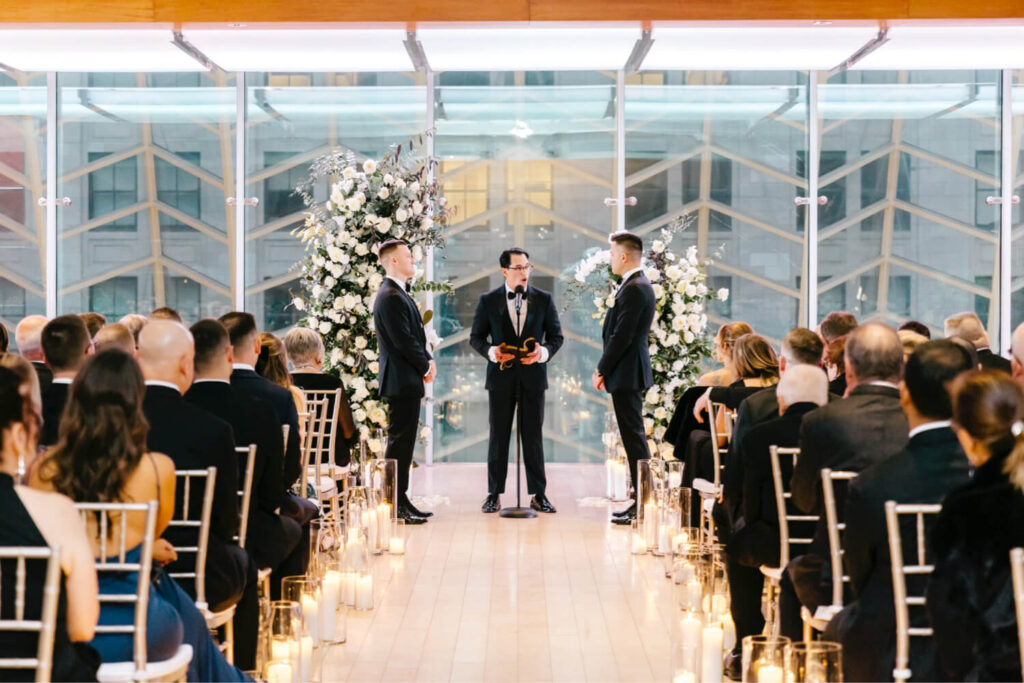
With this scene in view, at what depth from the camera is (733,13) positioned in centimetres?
770

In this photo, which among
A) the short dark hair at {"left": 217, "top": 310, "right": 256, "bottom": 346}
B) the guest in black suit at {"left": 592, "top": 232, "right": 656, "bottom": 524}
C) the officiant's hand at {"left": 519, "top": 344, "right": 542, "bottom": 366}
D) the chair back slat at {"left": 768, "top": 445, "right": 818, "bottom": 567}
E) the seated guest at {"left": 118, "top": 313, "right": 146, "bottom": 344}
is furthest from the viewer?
the officiant's hand at {"left": 519, "top": 344, "right": 542, "bottom": 366}

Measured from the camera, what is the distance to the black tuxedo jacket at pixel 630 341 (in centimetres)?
808

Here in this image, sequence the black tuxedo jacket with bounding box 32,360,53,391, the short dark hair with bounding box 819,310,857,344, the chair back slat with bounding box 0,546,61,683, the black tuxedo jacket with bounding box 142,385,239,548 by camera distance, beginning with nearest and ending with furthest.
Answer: the chair back slat with bounding box 0,546,61,683 < the black tuxedo jacket with bounding box 142,385,239,548 < the black tuxedo jacket with bounding box 32,360,53,391 < the short dark hair with bounding box 819,310,857,344

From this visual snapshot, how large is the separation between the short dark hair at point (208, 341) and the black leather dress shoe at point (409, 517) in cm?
375

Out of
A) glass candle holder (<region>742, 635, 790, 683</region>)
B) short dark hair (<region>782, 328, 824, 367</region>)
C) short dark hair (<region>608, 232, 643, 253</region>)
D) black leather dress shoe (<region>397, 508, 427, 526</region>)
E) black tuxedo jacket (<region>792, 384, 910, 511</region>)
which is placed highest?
short dark hair (<region>608, 232, 643, 253</region>)

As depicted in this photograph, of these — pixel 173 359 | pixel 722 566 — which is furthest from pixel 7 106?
pixel 722 566

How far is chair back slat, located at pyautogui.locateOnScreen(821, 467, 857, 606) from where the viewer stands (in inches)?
144

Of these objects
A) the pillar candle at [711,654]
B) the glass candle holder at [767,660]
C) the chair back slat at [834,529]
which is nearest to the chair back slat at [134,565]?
the glass candle holder at [767,660]

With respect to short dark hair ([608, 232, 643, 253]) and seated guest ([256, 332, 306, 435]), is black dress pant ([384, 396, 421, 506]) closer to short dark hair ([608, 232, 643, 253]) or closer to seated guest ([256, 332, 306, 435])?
short dark hair ([608, 232, 643, 253])

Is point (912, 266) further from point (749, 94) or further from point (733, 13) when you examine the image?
point (733, 13)

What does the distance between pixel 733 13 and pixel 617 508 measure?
351 cm

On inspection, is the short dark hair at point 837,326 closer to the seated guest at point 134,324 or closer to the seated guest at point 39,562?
the seated guest at point 134,324

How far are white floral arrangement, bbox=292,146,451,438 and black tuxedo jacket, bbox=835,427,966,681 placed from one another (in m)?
5.63

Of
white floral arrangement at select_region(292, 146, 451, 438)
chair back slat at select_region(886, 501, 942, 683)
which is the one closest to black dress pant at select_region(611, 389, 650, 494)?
white floral arrangement at select_region(292, 146, 451, 438)
